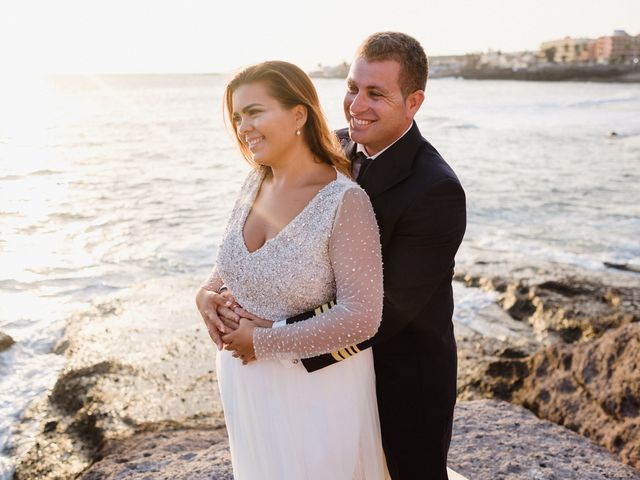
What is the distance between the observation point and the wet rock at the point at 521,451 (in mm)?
3363

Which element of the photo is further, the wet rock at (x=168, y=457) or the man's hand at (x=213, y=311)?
the wet rock at (x=168, y=457)

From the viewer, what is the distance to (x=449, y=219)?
7.22ft

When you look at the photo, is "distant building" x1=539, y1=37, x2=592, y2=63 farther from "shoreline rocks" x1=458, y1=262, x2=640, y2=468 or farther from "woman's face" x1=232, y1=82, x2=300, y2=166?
"woman's face" x1=232, y1=82, x2=300, y2=166

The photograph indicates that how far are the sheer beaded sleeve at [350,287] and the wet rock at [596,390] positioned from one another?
7.94 feet

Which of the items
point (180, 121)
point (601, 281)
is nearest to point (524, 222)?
point (601, 281)

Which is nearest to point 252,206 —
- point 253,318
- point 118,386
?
point 253,318

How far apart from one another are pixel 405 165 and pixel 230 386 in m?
1.08

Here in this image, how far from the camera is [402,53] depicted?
2.48 m

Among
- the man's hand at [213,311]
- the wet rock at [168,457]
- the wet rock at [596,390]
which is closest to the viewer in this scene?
the man's hand at [213,311]

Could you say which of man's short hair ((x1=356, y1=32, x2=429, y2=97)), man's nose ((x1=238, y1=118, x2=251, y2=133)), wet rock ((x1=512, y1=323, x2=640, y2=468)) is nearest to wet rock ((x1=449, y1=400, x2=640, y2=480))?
wet rock ((x1=512, y1=323, x2=640, y2=468))

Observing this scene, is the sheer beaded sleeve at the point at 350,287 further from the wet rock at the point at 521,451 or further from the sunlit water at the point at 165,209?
the sunlit water at the point at 165,209

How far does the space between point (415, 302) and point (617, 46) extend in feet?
508

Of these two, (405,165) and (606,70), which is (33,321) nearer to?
(405,165)

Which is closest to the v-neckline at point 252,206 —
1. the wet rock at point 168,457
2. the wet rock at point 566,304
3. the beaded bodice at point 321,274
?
Result: the beaded bodice at point 321,274
